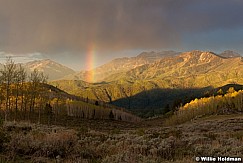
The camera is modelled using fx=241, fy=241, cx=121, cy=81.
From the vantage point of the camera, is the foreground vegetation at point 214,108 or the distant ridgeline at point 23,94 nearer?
the distant ridgeline at point 23,94

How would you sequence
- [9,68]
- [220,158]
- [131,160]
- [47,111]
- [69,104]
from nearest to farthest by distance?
[131,160] → [220,158] → [9,68] → [47,111] → [69,104]

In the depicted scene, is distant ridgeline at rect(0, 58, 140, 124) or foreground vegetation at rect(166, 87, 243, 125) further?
foreground vegetation at rect(166, 87, 243, 125)

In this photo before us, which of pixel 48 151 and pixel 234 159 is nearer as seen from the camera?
pixel 234 159

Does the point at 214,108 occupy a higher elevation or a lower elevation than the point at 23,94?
lower

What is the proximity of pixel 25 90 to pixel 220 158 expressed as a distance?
187 feet

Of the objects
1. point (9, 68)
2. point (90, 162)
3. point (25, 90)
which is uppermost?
point (9, 68)

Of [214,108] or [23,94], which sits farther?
[214,108]

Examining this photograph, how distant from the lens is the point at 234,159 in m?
9.75

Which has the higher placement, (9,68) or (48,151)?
(9,68)

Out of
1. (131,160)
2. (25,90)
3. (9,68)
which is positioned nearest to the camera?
(131,160)

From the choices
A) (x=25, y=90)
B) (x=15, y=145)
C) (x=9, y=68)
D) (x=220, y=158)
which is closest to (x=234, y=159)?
(x=220, y=158)

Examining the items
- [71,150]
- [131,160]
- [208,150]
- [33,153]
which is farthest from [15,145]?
[208,150]

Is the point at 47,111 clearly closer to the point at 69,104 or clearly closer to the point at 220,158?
the point at 69,104

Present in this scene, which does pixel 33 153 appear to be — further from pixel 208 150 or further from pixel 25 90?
pixel 25 90
